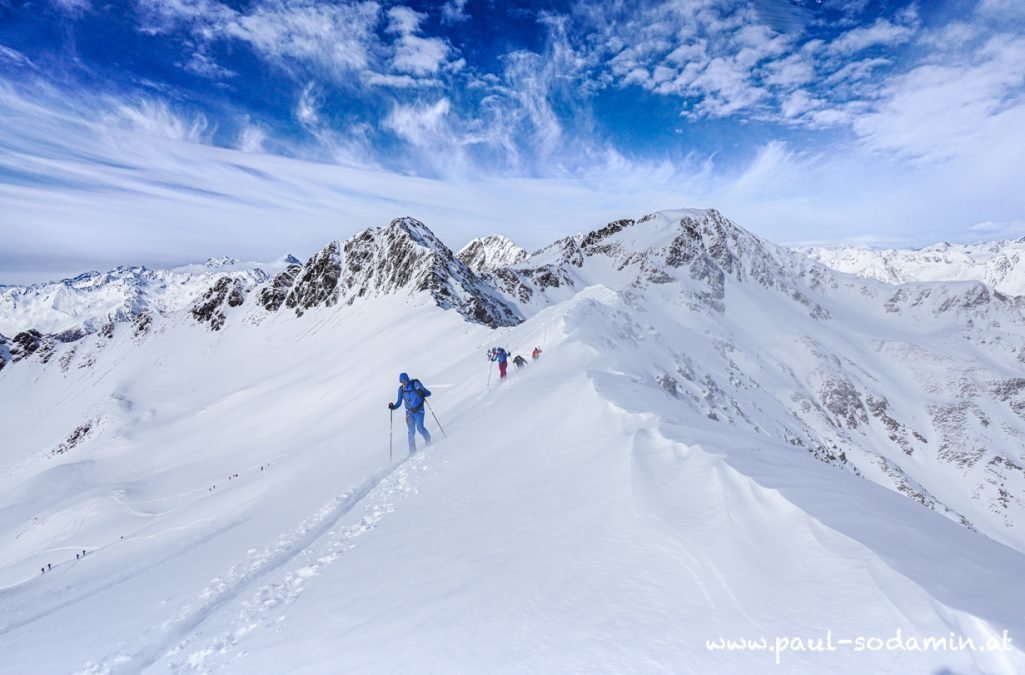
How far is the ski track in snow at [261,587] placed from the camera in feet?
19.9

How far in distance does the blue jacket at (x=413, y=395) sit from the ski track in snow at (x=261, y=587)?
3912mm

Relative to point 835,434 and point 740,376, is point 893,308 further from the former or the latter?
point 740,376

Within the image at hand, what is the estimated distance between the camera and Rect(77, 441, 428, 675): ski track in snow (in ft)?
19.9

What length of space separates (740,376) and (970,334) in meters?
152

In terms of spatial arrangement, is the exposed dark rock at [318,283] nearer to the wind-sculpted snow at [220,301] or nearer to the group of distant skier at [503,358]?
the wind-sculpted snow at [220,301]

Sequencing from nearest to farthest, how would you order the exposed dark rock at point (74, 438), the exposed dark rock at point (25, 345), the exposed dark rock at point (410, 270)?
the exposed dark rock at point (410, 270) → the exposed dark rock at point (74, 438) → the exposed dark rock at point (25, 345)

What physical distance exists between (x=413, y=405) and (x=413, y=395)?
392 millimetres

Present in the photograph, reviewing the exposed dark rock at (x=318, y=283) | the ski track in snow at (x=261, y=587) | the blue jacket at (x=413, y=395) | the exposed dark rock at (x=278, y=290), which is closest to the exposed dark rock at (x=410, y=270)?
the exposed dark rock at (x=318, y=283)

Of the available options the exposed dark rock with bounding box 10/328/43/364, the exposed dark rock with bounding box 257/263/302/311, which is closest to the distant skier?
the exposed dark rock with bounding box 257/263/302/311

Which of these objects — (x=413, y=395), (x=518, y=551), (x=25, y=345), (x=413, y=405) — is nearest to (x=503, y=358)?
(x=413, y=395)

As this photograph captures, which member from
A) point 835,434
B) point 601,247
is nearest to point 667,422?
point 835,434

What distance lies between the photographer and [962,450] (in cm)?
13262

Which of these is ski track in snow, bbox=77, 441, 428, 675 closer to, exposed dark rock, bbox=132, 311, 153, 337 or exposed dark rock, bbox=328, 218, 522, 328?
exposed dark rock, bbox=328, 218, 522, 328

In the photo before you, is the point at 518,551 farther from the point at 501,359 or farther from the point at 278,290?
the point at 278,290
